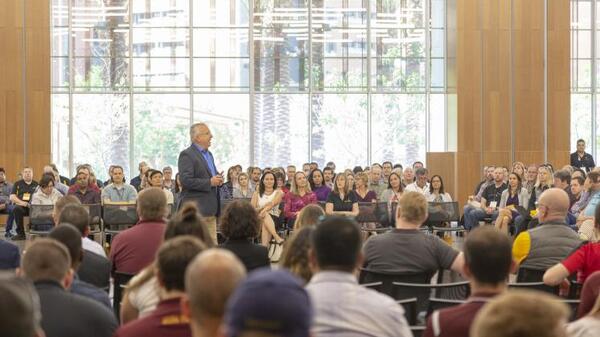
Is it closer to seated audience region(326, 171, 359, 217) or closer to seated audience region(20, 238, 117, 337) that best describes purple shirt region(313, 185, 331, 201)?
seated audience region(326, 171, 359, 217)

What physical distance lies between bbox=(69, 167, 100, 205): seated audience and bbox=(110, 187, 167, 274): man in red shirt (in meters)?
9.25

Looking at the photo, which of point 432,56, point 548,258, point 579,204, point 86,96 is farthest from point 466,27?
point 548,258

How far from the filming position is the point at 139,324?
3615 millimetres

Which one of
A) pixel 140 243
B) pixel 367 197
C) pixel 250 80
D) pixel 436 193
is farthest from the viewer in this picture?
pixel 250 80

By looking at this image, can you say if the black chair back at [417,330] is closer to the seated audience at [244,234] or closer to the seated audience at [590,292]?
the seated audience at [590,292]

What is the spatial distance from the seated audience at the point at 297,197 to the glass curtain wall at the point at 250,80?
927 centimetres

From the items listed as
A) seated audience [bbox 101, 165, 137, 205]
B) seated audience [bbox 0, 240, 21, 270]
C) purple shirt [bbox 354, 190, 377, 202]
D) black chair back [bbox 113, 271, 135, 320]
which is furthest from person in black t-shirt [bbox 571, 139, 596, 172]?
seated audience [bbox 0, 240, 21, 270]

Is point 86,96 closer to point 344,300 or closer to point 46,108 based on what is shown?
point 46,108

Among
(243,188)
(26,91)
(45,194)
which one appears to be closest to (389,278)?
(45,194)

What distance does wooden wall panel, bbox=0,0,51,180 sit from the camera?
71.4ft

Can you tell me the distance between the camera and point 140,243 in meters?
6.78

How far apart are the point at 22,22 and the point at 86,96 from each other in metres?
3.14

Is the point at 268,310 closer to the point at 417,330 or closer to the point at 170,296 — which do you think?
the point at 170,296

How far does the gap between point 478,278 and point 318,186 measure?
1356 centimetres
